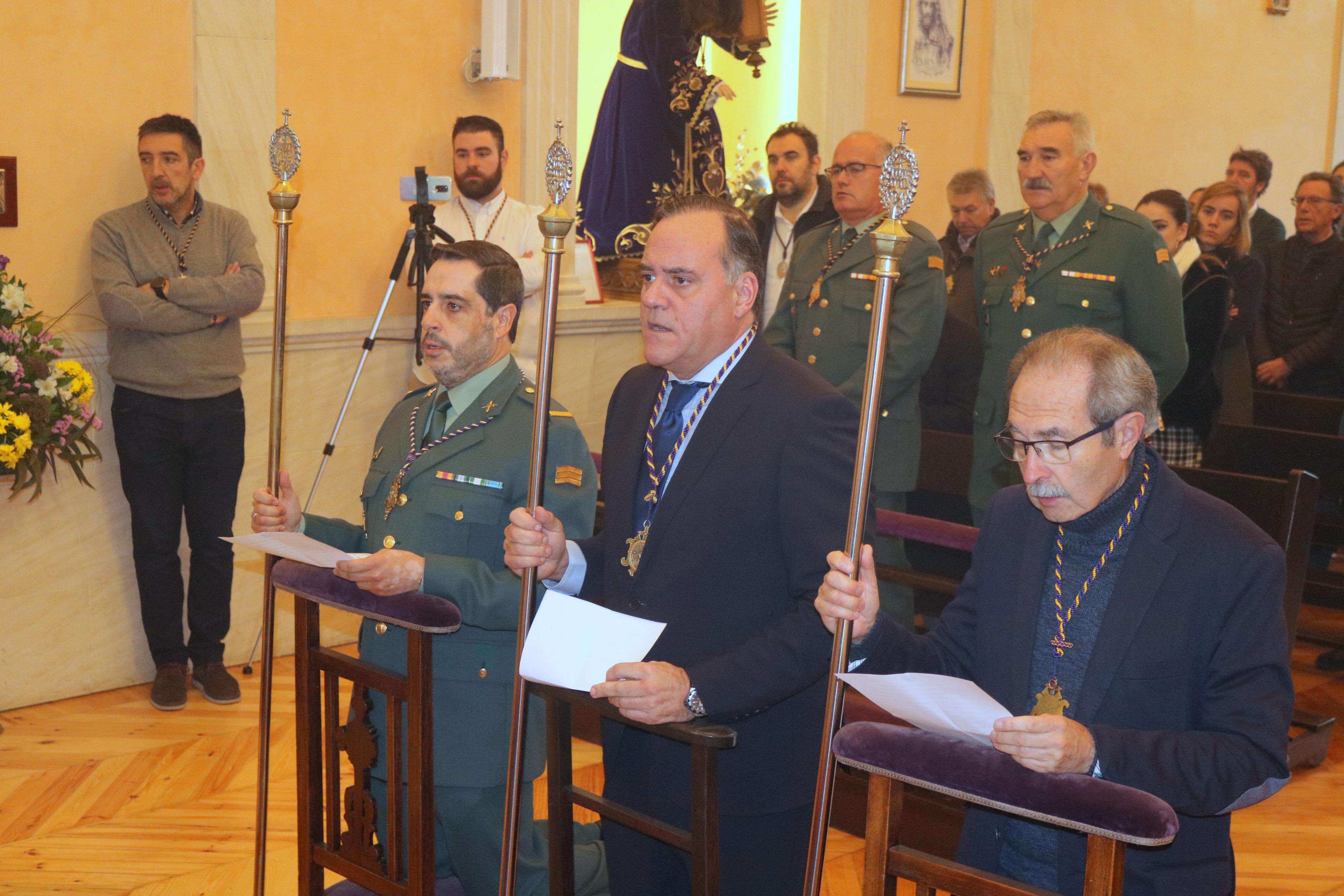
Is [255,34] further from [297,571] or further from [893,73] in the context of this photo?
[893,73]

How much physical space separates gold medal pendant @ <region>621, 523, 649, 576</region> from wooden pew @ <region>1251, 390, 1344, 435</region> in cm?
404

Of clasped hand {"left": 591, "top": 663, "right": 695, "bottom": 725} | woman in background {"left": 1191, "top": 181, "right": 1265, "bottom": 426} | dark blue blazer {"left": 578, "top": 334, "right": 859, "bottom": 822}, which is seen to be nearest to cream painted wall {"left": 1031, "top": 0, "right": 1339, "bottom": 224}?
woman in background {"left": 1191, "top": 181, "right": 1265, "bottom": 426}

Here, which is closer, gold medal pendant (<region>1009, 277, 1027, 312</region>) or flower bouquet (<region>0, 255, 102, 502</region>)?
flower bouquet (<region>0, 255, 102, 502</region>)

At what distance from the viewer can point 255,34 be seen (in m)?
4.80

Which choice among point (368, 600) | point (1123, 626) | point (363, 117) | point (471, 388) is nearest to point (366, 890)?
point (368, 600)

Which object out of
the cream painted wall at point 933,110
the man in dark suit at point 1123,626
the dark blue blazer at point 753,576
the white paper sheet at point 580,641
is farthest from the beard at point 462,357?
the cream painted wall at point 933,110

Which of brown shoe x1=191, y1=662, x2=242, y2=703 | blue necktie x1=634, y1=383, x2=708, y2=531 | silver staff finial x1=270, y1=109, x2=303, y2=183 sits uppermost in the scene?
silver staff finial x1=270, y1=109, x2=303, y2=183

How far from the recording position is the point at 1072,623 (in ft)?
6.30

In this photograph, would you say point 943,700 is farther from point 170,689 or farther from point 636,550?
point 170,689

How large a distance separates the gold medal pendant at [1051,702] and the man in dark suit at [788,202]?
335cm

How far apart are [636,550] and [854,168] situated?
2.35m

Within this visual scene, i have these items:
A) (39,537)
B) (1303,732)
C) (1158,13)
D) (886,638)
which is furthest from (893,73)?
(886,638)

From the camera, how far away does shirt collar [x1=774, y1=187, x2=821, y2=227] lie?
5.22 meters

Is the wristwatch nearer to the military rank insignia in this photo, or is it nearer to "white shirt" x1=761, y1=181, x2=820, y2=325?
the military rank insignia
